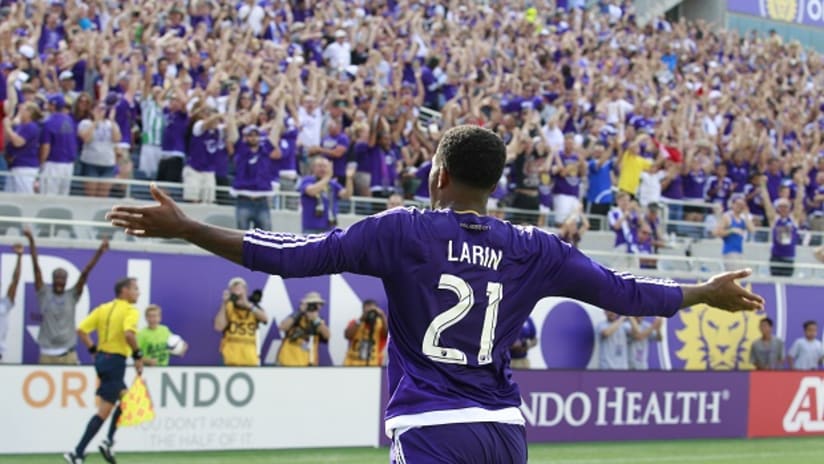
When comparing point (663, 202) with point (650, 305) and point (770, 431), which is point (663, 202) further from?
point (650, 305)

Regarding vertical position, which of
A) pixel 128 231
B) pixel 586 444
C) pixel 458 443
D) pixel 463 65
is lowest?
pixel 586 444

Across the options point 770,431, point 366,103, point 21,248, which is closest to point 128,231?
point 21,248

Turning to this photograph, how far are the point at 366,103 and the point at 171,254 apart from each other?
147 inches

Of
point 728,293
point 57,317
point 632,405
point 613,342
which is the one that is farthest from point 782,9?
point 728,293

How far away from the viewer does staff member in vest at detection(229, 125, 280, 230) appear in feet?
53.9

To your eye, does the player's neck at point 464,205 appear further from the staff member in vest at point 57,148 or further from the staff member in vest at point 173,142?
the staff member in vest at point 173,142

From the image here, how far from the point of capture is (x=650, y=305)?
202 inches

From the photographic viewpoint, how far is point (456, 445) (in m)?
4.71

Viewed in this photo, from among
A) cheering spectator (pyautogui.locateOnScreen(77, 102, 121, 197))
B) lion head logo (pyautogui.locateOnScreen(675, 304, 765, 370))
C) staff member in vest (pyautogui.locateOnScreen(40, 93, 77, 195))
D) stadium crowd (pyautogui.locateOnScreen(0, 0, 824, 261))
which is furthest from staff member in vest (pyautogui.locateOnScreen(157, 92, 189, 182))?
lion head logo (pyautogui.locateOnScreen(675, 304, 765, 370))

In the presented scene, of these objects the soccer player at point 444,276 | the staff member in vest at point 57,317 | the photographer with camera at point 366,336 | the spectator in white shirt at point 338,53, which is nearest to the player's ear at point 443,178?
the soccer player at point 444,276

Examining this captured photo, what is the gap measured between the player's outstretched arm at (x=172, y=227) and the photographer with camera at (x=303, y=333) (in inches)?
460

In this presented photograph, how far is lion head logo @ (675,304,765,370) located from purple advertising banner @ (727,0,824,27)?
66.0 ft

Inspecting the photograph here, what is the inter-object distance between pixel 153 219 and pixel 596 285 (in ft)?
5.52

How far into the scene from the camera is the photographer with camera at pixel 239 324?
1595 centimetres
